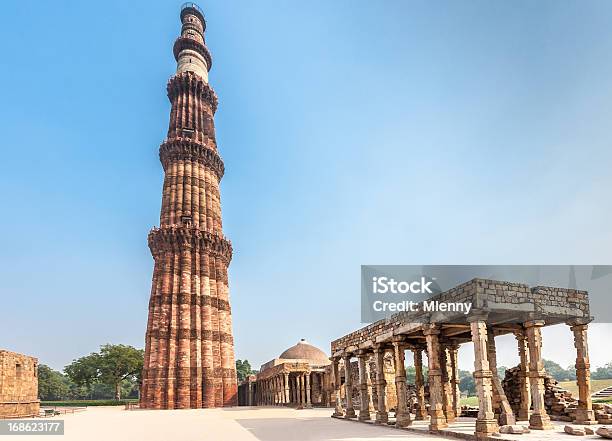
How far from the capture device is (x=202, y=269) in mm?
49062

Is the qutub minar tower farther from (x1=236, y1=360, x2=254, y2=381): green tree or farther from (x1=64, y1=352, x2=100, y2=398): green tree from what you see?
(x1=236, y1=360, x2=254, y2=381): green tree

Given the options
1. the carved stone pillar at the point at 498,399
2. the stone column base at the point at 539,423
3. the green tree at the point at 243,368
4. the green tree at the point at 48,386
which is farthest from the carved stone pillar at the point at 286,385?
the green tree at the point at 48,386

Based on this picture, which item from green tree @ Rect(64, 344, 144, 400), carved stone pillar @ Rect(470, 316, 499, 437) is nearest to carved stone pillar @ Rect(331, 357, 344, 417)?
carved stone pillar @ Rect(470, 316, 499, 437)

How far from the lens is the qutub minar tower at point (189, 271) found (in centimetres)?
4438

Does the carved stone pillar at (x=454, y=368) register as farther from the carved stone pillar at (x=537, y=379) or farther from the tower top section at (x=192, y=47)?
the tower top section at (x=192, y=47)

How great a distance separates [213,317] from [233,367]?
5920 mm

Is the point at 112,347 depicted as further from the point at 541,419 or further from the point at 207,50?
the point at 541,419

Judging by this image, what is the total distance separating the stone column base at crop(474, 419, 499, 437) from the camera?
499 inches

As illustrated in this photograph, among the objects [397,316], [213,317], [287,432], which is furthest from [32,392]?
[397,316]

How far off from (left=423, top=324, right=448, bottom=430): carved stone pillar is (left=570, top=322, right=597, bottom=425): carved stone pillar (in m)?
4.56

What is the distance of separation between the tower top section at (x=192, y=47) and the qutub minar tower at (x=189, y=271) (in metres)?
0.21

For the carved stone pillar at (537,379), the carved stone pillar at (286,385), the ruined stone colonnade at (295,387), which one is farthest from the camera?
the carved stone pillar at (286,385)

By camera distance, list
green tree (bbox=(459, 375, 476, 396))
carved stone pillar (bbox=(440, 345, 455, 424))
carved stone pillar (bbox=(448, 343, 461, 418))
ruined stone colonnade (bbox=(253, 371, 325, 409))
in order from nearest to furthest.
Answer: carved stone pillar (bbox=(440, 345, 455, 424)), carved stone pillar (bbox=(448, 343, 461, 418)), ruined stone colonnade (bbox=(253, 371, 325, 409)), green tree (bbox=(459, 375, 476, 396))

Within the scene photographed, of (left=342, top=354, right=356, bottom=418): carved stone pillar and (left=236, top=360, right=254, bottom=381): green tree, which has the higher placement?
(left=342, top=354, right=356, bottom=418): carved stone pillar
